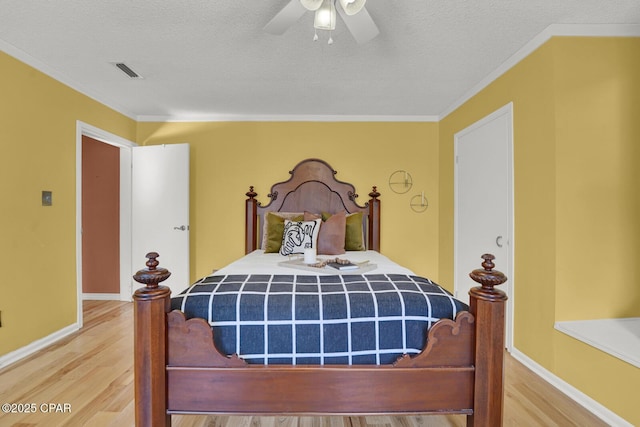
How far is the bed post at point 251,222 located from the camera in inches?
156

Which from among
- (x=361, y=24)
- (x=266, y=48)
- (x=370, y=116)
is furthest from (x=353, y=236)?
(x=361, y=24)

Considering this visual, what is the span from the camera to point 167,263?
3908mm

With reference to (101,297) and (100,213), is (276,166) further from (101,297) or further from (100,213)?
(101,297)

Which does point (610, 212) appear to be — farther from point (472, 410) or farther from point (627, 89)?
point (472, 410)

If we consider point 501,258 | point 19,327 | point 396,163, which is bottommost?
point 19,327

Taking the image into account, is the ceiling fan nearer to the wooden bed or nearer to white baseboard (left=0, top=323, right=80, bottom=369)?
the wooden bed

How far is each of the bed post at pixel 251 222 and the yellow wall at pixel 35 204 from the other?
1.67 m

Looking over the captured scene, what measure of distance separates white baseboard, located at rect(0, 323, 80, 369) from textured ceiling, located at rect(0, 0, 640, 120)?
87.4 inches

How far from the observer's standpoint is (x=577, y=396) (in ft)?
Answer: 6.53

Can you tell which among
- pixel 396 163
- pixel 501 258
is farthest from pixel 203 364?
pixel 396 163

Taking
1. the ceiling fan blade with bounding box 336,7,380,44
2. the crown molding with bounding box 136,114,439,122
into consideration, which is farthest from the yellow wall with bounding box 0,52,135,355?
the ceiling fan blade with bounding box 336,7,380,44

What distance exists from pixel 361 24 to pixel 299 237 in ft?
6.08

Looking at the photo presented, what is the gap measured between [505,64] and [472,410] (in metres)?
2.58

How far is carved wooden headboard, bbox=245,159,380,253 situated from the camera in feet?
13.1
